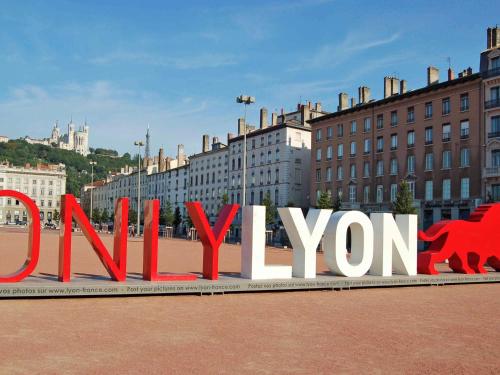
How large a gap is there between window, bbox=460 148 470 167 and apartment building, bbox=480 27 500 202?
185cm

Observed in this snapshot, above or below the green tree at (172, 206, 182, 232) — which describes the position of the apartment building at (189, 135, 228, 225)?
above

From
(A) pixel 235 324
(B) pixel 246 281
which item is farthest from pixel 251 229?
(A) pixel 235 324

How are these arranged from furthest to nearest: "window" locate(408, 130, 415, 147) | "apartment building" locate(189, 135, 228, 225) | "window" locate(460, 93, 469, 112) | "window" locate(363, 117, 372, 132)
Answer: "apartment building" locate(189, 135, 228, 225) < "window" locate(363, 117, 372, 132) < "window" locate(408, 130, 415, 147) < "window" locate(460, 93, 469, 112)

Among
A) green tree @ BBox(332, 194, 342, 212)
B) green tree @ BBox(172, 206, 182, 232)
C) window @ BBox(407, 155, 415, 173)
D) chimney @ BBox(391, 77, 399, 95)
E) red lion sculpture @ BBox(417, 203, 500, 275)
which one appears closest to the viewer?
red lion sculpture @ BBox(417, 203, 500, 275)

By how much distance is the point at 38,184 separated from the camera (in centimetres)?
14488

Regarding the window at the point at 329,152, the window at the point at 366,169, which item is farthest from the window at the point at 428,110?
the window at the point at 329,152

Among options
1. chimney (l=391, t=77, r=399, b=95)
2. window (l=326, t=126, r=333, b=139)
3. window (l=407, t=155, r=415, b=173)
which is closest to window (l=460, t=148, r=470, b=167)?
window (l=407, t=155, r=415, b=173)

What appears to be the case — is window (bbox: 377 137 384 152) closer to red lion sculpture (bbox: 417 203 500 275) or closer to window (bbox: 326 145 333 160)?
window (bbox: 326 145 333 160)

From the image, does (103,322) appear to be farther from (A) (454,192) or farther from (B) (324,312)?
(A) (454,192)

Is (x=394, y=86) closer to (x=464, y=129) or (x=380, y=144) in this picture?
(x=380, y=144)

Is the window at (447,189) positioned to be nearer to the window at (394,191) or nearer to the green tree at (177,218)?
the window at (394,191)

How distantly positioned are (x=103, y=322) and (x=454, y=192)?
148 feet

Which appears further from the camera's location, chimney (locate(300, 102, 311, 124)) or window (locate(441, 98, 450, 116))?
chimney (locate(300, 102, 311, 124))

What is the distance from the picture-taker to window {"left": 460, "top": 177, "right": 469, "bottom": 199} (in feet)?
161
